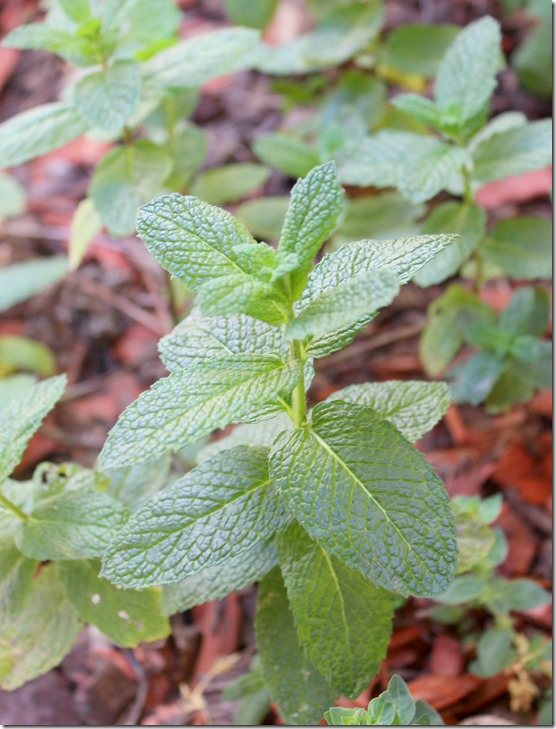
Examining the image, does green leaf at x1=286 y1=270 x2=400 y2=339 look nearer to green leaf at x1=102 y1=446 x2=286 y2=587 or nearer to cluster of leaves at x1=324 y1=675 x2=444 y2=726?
green leaf at x1=102 y1=446 x2=286 y2=587

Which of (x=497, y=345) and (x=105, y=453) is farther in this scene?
(x=497, y=345)

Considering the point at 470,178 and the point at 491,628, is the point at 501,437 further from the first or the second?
the point at 470,178

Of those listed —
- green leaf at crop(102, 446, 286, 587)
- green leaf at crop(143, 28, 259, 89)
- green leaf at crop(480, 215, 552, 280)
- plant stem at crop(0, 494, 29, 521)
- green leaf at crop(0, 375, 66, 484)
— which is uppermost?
green leaf at crop(143, 28, 259, 89)

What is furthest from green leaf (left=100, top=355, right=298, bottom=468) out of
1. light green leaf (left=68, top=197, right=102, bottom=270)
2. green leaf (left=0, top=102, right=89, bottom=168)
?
light green leaf (left=68, top=197, right=102, bottom=270)

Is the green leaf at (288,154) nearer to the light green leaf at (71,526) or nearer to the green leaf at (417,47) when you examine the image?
the green leaf at (417,47)

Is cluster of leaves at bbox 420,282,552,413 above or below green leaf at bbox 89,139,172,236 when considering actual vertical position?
below

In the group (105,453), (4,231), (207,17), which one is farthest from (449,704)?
(207,17)

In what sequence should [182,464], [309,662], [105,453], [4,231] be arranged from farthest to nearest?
[4,231] < [182,464] < [309,662] < [105,453]
